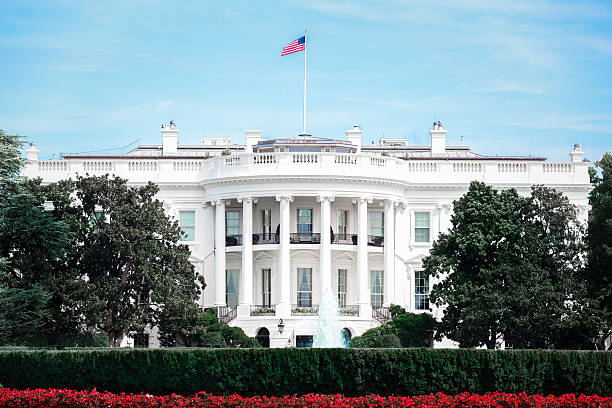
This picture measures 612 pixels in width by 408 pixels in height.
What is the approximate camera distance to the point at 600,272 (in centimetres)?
5003

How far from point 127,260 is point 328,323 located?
439 inches

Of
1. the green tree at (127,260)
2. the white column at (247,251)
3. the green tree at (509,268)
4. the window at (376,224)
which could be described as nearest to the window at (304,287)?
the white column at (247,251)

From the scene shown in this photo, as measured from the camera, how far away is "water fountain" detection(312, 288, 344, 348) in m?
57.8

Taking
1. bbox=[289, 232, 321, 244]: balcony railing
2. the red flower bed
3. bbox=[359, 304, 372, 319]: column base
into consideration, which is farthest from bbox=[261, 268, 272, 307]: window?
the red flower bed

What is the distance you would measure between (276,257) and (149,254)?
12837mm

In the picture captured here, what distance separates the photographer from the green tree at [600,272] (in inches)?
1908

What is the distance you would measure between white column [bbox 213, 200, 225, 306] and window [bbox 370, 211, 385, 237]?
27.2 ft

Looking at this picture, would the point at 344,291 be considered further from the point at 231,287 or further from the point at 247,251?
the point at 231,287

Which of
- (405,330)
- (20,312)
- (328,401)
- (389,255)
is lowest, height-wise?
(328,401)

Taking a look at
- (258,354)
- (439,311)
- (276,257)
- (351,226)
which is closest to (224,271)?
(276,257)

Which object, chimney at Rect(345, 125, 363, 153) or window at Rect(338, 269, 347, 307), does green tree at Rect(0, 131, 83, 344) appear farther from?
chimney at Rect(345, 125, 363, 153)

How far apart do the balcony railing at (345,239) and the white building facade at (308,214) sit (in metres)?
0.05

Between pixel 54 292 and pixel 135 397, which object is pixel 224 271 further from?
pixel 135 397

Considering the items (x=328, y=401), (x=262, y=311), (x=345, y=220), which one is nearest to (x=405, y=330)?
(x=262, y=311)
